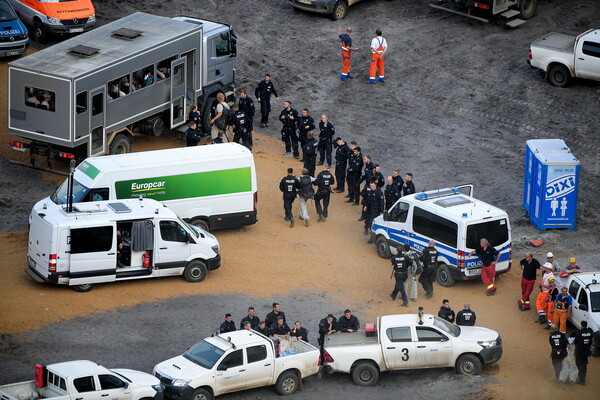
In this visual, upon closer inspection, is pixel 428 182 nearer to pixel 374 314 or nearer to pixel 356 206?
pixel 356 206

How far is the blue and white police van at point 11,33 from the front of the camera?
4209 cm

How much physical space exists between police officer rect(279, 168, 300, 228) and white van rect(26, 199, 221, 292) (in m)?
3.99

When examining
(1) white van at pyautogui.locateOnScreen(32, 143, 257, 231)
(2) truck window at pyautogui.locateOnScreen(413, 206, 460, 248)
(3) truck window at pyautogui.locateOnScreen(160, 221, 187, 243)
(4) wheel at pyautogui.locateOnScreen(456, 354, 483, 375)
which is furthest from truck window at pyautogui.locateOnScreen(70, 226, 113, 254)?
(4) wheel at pyautogui.locateOnScreen(456, 354, 483, 375)

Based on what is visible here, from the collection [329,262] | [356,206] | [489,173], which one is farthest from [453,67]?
[329,262]

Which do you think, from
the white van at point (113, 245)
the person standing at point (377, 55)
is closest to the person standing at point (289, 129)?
the person standing at point (377, 55)

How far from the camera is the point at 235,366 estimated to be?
84.6 feet

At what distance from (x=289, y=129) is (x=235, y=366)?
1422 centimetres

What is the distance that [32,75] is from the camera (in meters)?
34.5

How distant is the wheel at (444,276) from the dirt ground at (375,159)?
19cm

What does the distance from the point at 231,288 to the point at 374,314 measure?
3.63 m

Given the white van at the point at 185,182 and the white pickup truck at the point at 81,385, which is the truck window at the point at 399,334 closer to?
the white pickup truck at the point at 81,385

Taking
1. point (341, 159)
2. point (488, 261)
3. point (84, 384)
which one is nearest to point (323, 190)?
point (341, 159)

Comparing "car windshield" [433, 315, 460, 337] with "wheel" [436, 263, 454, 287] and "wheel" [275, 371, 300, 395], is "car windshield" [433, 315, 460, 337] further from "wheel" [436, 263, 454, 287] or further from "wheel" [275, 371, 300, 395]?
"wheel" [436, 263, 454, 287]

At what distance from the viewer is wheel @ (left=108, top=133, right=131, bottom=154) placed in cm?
3609
